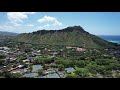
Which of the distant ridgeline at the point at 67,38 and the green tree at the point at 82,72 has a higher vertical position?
the distant ridgeline at the point at 67,38

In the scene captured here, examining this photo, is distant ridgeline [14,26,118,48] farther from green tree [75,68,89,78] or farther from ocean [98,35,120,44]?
green tree [75,68,89,78]

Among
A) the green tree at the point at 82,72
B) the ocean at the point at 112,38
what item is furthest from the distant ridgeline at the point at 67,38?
the green tree at the point at 82,72

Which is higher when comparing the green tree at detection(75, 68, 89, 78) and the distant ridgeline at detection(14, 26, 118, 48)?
the distant ridgeline at detection(14, 26, 118, 48)

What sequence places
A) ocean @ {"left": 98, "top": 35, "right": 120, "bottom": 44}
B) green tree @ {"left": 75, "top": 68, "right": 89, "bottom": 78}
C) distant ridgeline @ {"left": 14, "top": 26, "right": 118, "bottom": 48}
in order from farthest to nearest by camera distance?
distant ridgeline @ {"left": 14, "top": 26, "right": 118, "bottom": 48} < ocean @ {"left": 98, "top": 35, "right": 120, "bottom": 44} < green tree @ {"left": 75, "top": 68, "right": 89, "bottom": 78}

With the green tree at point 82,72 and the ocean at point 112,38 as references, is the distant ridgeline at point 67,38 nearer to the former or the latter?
the ocean at point 112,38

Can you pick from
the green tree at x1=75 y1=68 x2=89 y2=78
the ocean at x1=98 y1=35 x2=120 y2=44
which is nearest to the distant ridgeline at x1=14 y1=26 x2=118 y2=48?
the ocean at x1=98 y1=35 x2=120 y2=44

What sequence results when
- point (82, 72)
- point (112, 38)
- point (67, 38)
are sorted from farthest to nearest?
1. point (67, 38)
2. point (112, 38)
3. point (82, 72)

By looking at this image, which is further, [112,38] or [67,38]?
[67,38]

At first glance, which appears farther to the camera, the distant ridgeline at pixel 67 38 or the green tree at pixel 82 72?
the distant ridgeline at pixel 67 38

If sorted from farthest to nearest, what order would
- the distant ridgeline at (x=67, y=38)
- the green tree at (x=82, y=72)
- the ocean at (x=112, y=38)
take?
the distant ridgeline at (x=67, y=38)
the ocean at (x=112, y=38)
the green tree at (x=82, y=72)
